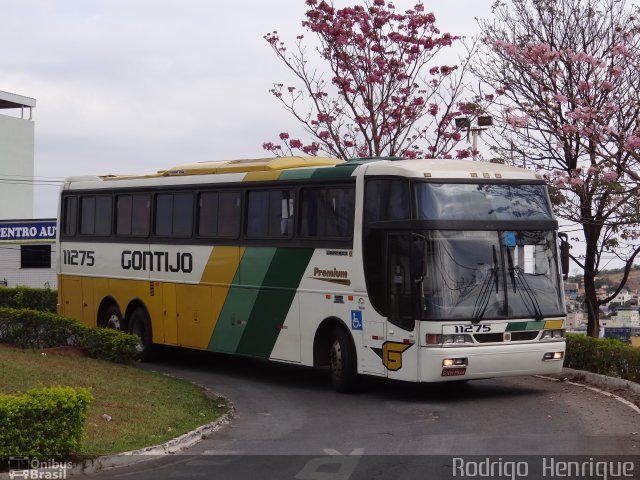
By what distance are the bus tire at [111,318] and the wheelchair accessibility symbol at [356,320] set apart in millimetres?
7356

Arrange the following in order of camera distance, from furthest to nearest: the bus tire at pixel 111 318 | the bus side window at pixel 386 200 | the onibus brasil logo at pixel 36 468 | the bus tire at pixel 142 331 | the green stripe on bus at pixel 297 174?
the bus tire at pixel 111 318 < the bus tire at pixel 142 331 < the green stripe on bus at pixel 297 174 < the bus side window at pixel 386 200 < the onibus brasil logo at pixel 36 468

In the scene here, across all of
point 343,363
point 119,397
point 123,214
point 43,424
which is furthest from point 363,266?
point 123,214

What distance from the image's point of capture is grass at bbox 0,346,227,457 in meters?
11.9

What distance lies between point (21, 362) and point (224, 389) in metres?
3.35

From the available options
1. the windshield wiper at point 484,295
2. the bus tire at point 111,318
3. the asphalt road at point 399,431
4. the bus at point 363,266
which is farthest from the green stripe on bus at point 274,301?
the bus tire at point 111,318

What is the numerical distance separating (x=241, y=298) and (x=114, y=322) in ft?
15.7

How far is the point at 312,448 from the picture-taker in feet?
38.5

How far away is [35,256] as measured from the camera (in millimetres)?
55500

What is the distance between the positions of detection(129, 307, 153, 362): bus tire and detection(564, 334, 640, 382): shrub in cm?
831

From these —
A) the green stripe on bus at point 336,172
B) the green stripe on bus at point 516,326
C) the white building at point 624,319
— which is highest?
the green stripe on bus at point 336,172

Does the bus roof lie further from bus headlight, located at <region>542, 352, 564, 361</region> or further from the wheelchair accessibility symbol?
bus headlight, located at <region>542, 352, 564, 361</region>

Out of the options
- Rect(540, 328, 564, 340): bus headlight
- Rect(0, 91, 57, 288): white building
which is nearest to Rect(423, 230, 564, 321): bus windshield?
Rect(540, 328, 564, 340): bus headlight

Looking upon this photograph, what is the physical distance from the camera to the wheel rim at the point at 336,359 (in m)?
16.1

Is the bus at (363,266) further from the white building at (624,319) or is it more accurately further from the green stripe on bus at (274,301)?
the white building at (624,319)
